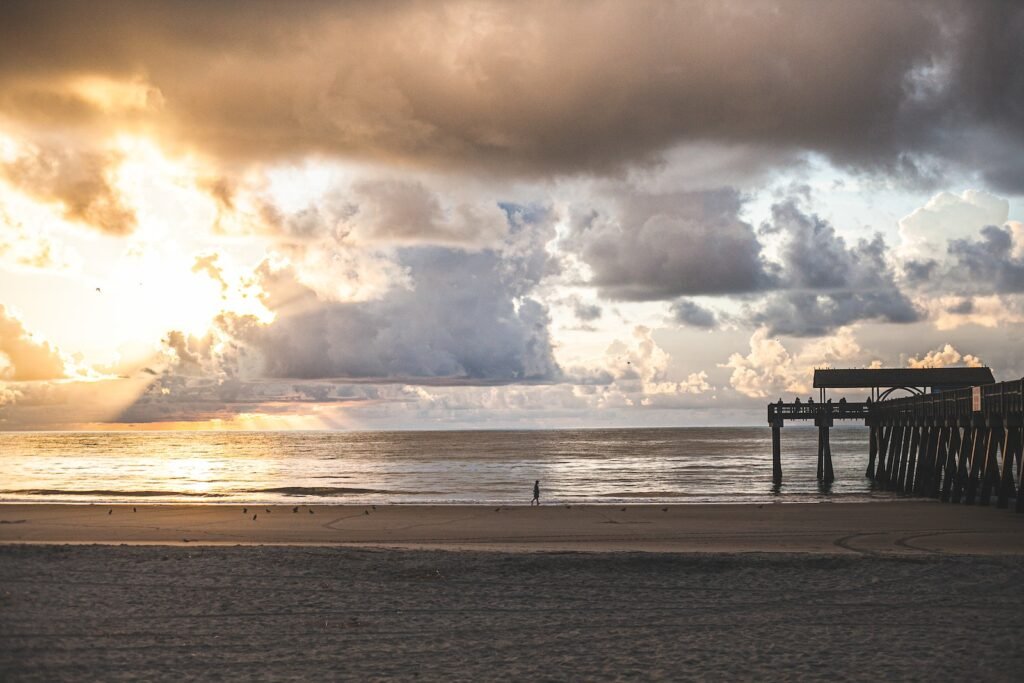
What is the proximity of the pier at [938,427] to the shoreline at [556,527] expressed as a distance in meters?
1.58

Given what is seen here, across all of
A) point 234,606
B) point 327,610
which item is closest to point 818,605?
point 327,610

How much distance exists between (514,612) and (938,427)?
3265 cm

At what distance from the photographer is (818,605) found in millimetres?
13195

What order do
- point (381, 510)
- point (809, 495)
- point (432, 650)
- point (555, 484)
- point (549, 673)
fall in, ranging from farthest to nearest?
point (555, 484), point (809, 495), point (381, 510), point (432, 650), point (549, 673)

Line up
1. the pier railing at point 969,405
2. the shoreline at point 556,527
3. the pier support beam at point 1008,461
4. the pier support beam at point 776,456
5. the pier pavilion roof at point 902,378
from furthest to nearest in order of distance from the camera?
the pier pavilion roof at point 902,378 < the pier support beam at point 776,456 < the pier support beam at point 1008,461 < the pier railing at point 969,405 < the shoreline at point 556,527

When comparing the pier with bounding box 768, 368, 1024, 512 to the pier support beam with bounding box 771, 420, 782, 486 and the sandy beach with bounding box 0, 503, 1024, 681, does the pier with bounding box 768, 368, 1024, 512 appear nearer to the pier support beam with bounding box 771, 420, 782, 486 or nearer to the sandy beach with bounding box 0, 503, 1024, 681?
the pier support beam with bounding box 771, 420, 782, 486

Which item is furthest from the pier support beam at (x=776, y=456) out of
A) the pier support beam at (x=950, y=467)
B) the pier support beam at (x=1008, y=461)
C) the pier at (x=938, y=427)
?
the pier support beam at (x=1008, y=461)

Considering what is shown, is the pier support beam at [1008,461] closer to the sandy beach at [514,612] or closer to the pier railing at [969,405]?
the pier railing at [969,405]

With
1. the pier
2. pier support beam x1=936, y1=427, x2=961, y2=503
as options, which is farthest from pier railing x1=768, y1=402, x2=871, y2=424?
pier support beam x1=936, y1=427, x2=961, y2=503

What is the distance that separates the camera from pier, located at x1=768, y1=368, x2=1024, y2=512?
29.8 m

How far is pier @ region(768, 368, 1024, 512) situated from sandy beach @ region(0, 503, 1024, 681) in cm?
824

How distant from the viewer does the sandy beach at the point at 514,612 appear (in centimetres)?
1010

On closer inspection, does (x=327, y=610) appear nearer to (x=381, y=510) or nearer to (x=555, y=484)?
(x=381, y=510)

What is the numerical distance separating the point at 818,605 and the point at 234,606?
8553mm
